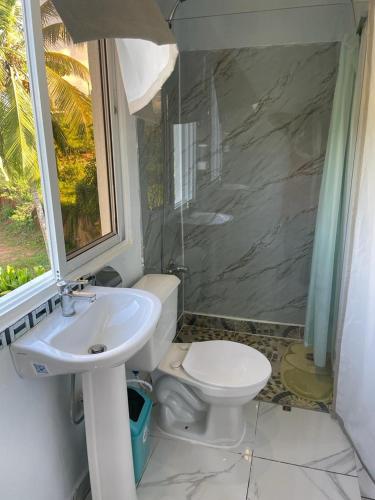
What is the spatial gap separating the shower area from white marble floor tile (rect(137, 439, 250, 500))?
561 mm

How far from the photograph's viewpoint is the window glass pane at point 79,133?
1.39 metres

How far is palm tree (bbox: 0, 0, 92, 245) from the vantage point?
115cm

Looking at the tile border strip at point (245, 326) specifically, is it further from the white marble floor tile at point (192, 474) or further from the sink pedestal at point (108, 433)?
the sink pedestal at point (108, 433)

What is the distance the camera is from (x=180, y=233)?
279 cm

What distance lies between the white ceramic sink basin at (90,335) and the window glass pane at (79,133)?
32 centimetres

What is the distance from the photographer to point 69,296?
4.11 feet

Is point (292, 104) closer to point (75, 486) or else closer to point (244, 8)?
point (244, 8)

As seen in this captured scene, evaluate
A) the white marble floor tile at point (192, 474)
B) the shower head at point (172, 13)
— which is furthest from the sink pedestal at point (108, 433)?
the shower head at point (172, 13)

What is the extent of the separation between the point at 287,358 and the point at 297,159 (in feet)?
4.60

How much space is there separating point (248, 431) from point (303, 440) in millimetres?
280

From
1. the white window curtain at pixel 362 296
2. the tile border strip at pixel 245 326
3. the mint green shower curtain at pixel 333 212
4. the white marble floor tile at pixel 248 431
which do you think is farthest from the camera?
the tile border strip at pixel 245 326

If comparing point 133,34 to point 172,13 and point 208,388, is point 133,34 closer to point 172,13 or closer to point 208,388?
point 172,13

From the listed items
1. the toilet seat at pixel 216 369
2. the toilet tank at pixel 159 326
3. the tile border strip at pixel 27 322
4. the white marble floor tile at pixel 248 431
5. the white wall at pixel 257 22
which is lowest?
the white marble floor tile at pixel 248 431

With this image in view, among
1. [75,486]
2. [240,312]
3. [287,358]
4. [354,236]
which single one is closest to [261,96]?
[354,236]
